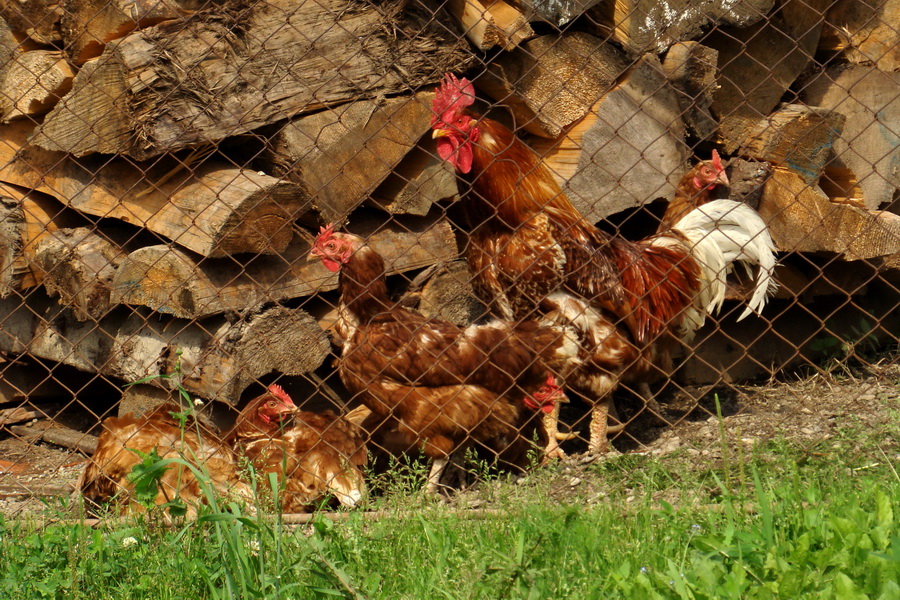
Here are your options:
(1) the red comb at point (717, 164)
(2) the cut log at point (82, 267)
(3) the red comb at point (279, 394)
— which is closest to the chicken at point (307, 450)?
(3) the red comb at point (279, 394)

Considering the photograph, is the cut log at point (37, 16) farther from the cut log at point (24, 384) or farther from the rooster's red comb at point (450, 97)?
the cut log at point (24, 384)

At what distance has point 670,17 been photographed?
149 inches

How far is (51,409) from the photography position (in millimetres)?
4844

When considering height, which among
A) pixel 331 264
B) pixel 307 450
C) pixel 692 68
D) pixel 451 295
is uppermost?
pixel 692 68

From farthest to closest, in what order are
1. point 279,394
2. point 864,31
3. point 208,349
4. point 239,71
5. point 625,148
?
point 864,31, point 625,148, point 279,394, point 208,349, point 239,71

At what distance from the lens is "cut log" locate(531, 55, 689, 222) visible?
3.84 m

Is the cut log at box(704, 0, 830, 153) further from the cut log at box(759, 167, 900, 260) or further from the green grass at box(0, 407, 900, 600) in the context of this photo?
the green grass at box(0, 407, 900, 600)

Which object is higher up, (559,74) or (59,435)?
(559,74)

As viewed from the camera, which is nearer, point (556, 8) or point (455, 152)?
point (556, 8)

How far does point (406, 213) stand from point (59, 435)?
2187 millimetres

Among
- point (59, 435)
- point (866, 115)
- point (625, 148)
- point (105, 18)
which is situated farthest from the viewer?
point (59, 435)

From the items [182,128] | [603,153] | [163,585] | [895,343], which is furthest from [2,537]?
[895,343]

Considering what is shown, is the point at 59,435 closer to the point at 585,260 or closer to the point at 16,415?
the point at 16,415

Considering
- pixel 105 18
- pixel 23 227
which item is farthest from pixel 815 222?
pixel 23 227
